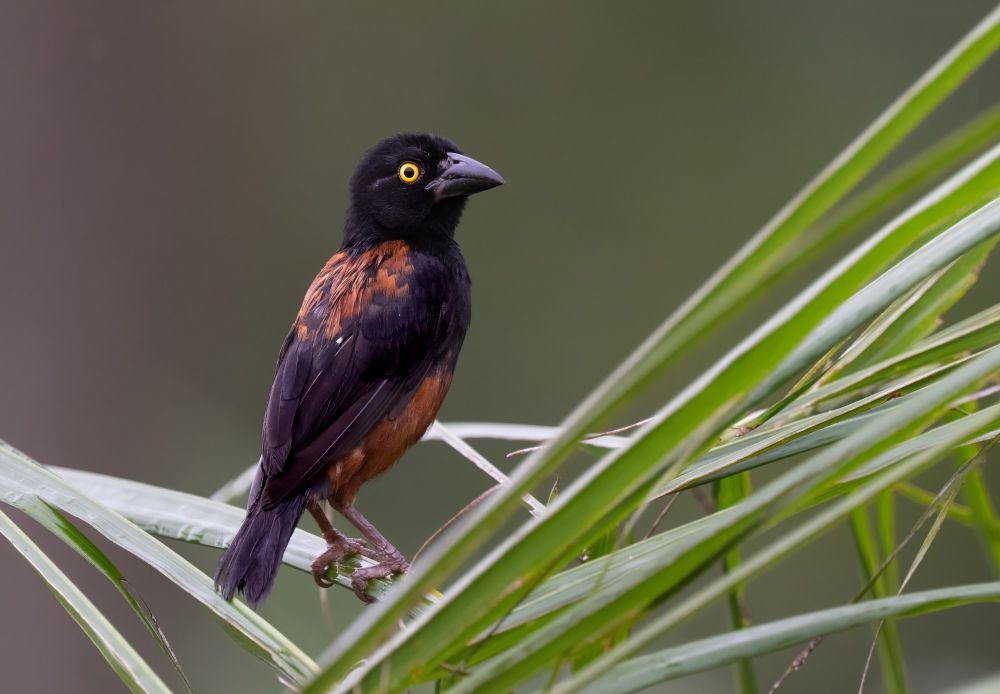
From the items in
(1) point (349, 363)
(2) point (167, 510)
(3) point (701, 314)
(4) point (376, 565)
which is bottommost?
(4) point (376, 565)

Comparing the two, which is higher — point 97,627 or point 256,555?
point 97,627

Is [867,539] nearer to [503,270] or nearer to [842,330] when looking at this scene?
[842,330]

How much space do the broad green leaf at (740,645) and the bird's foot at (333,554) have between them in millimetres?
1114

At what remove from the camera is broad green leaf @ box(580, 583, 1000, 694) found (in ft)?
3.05

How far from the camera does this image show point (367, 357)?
8.63 ft

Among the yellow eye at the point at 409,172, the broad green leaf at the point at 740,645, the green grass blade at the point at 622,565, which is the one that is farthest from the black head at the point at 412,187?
the broad green leaf at the point at 740,645

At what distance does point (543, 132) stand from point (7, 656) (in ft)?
17.7

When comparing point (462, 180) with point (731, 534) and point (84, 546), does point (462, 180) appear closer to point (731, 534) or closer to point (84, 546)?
point (84, 546)

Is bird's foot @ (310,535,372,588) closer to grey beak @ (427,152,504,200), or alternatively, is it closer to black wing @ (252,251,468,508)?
black wing @ (252,251,468,508)

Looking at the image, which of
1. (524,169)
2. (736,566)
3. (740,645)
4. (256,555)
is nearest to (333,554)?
(256,555)

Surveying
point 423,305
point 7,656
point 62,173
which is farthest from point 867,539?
point 62,173

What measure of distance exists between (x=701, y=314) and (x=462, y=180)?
2343 millimetres

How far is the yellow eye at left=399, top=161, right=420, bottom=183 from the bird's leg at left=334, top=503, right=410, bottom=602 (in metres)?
0.97

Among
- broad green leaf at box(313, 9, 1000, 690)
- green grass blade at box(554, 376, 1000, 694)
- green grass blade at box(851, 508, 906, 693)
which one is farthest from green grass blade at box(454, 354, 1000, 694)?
green grass blade at box(851, 508, 906, 693)
